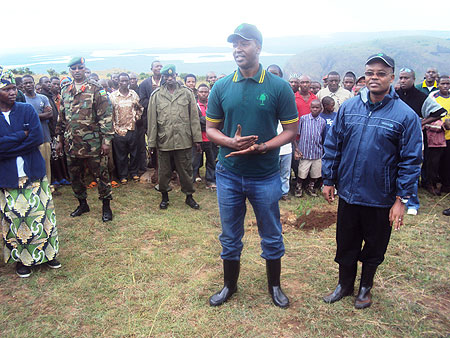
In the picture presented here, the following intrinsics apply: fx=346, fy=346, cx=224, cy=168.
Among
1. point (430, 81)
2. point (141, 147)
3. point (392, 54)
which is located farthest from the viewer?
point (392, 54)

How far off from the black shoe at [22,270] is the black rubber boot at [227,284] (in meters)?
2.08

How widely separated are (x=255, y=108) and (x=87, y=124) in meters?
3.14

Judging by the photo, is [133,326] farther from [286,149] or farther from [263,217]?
Answer: [286,149]

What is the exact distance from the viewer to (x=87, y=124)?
16.2 feet

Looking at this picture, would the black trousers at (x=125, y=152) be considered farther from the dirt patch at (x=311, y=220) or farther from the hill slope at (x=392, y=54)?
the hill slope at (x=392, y=54)

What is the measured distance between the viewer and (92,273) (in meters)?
3.77

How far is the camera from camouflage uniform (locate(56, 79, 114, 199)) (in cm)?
490

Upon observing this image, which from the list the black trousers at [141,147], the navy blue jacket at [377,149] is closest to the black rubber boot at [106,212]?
the black trousers at [141,147]

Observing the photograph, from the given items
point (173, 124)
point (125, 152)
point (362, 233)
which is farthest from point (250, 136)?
point (125, 152)

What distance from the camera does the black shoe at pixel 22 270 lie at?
374 cm

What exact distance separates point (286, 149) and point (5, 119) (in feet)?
13.0

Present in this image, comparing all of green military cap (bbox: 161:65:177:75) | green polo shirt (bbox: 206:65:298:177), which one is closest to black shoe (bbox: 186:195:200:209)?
green military cap (bbox: 161:65:177:75)

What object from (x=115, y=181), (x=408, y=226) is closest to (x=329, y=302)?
(x=408, y=226)

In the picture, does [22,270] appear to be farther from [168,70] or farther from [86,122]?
[168,70]
